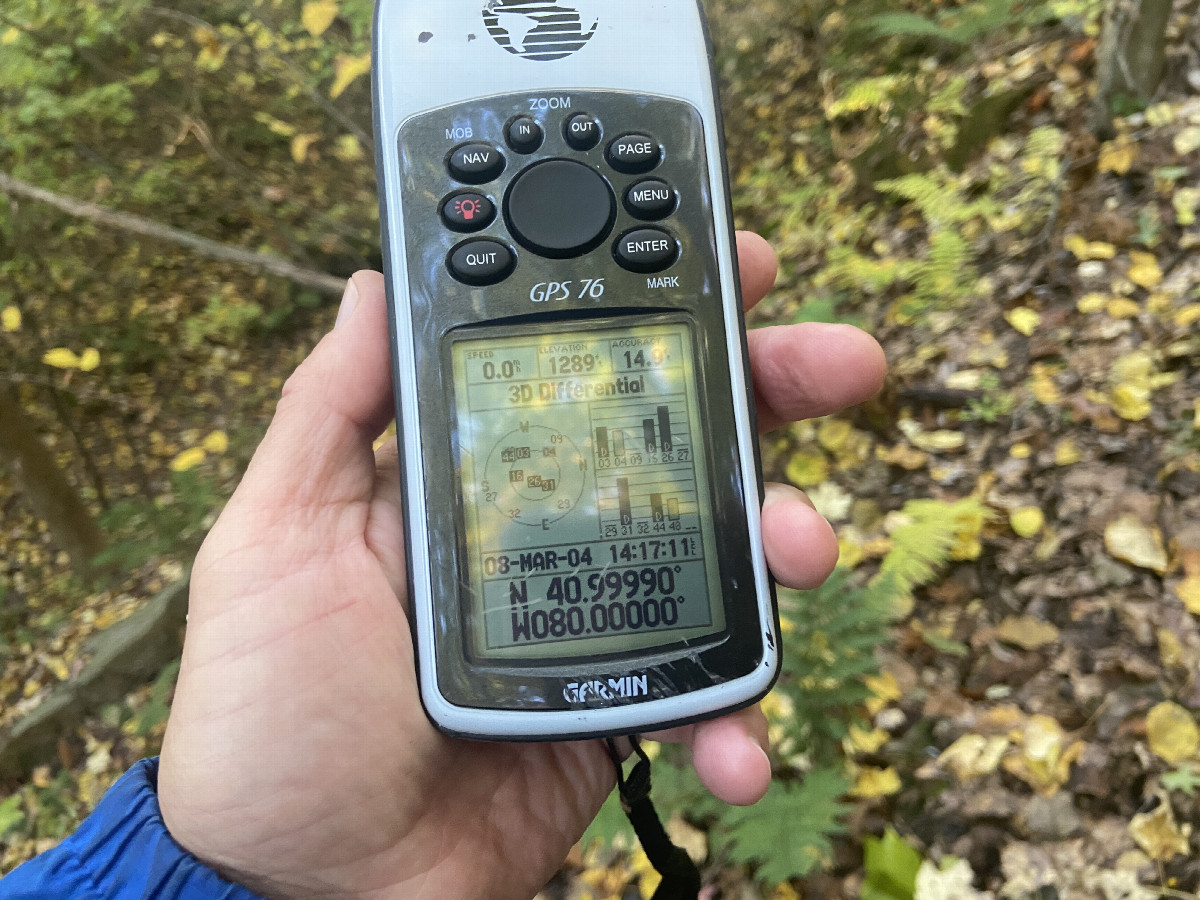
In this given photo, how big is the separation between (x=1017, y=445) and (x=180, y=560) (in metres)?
4.11

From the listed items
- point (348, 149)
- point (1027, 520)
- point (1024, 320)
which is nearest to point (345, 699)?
point (1027, 520)

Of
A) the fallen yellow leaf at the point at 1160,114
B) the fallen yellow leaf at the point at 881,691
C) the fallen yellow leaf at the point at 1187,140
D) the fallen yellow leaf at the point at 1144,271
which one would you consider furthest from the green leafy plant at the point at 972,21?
the fallen yellow leaf at the point at 881,691

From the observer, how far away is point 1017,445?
2768 millimetres

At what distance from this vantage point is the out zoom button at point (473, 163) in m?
1.64

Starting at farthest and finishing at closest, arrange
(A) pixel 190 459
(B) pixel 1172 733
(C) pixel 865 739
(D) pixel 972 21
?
(A) pixel 190 459 < (D) pixel 972 21 < (C) pixel 865 739 < (B) pixel 1172 733

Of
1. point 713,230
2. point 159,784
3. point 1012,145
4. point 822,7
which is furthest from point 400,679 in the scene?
point 822,7

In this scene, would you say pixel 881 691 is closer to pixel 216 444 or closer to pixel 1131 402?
pixel 1131 402

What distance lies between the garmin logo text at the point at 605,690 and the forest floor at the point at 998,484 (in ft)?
2.68

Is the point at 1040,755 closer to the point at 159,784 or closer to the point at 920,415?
the point at 920,415

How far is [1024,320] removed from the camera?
306 cm

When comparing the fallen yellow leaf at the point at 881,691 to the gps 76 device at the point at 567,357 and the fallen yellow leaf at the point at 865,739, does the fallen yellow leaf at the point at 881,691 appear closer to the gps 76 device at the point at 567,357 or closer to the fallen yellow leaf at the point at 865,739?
the fallen yellow leaf at the point at 865,739

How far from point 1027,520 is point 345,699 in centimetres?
219

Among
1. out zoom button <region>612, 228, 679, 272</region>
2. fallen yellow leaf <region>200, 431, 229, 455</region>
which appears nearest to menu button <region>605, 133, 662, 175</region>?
out zoom button <region>612, 228, 679, 272</region>

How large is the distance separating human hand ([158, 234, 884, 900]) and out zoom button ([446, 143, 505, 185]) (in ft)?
1.08
